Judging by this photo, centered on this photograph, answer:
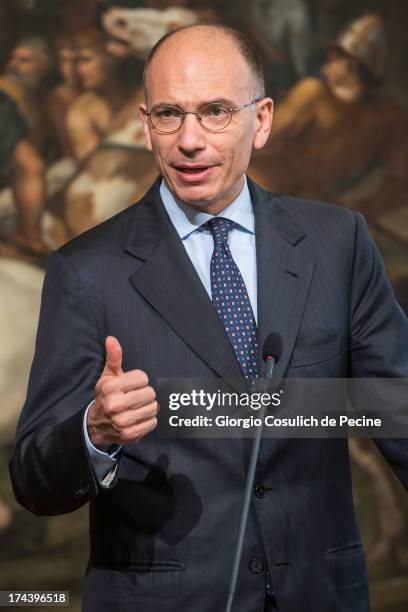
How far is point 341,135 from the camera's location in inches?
177

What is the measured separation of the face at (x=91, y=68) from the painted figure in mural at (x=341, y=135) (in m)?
0.82

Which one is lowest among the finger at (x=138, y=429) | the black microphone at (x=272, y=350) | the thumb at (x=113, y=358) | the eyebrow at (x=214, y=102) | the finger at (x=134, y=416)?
the finger at (x=138, y=429)

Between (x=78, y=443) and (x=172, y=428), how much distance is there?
25cm

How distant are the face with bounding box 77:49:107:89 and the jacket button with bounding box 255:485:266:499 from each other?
2726 millimetres

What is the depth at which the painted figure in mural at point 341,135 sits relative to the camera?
4473 mm

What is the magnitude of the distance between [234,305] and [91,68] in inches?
96.5

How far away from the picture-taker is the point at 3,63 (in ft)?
14.3

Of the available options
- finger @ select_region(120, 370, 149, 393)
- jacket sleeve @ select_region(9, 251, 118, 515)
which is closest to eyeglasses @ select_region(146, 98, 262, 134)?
jacket sleeve @ select_region(9, 251, 118, 515)

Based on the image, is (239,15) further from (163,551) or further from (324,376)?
(163,551)

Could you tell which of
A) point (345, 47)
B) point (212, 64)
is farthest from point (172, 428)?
point (345, 47)

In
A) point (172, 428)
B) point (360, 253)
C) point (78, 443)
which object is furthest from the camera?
point (360, 253)

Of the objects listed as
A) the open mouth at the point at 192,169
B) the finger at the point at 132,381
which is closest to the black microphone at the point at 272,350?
the finger at the point at 132,381

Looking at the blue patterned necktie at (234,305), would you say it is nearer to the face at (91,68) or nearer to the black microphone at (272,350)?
the black microphone at (272,350)

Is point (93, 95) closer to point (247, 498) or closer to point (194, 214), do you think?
point (194, 214)
